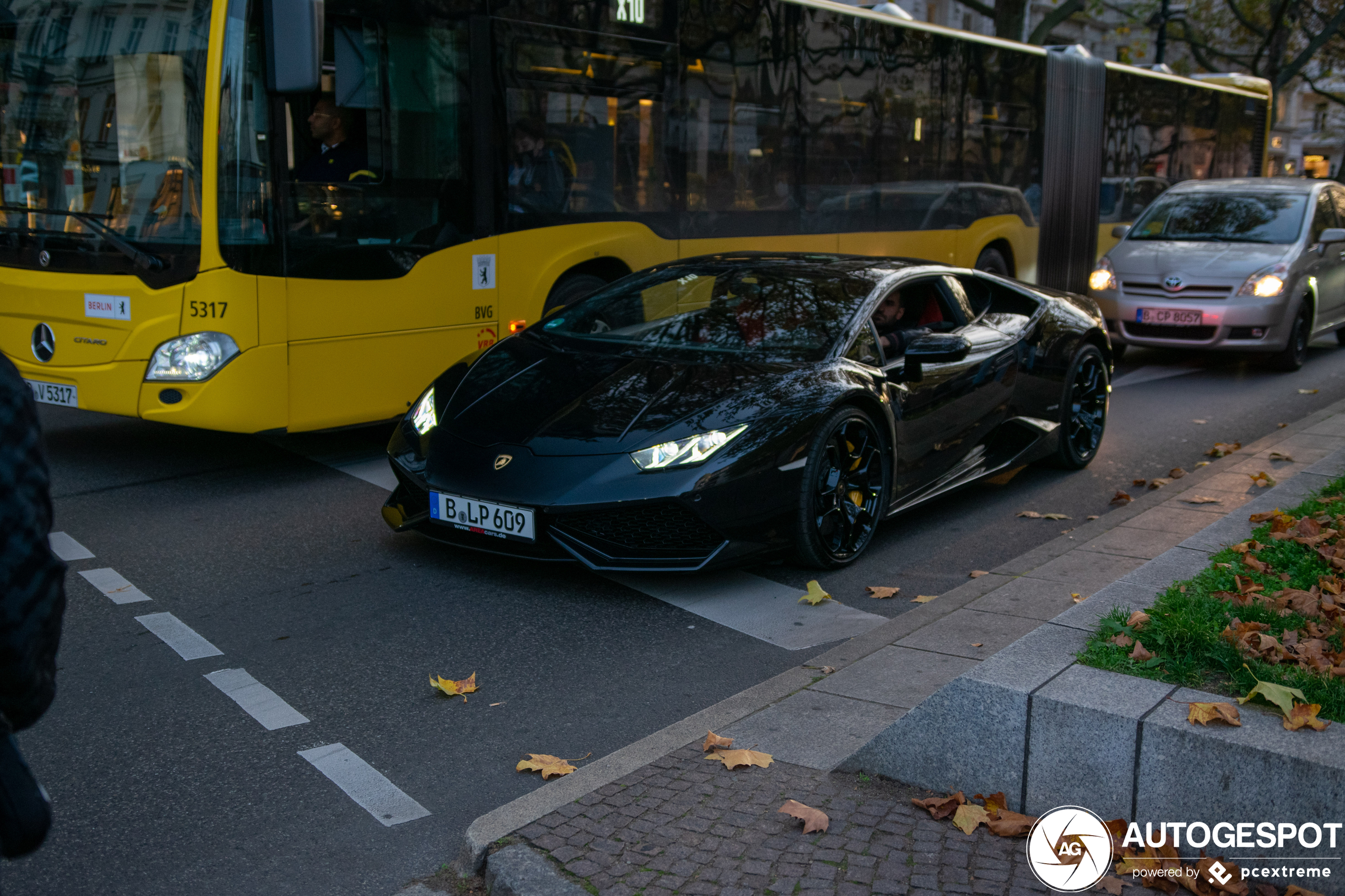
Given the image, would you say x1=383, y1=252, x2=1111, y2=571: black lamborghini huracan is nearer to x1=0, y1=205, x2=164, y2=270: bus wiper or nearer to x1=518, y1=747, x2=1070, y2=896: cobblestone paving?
x1=518, y1=747, x2=1070, y2=896: cobblestone paving

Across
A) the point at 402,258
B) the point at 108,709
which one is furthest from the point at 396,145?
the point at 108,709

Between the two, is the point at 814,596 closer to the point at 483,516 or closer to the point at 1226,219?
the point at 483,516

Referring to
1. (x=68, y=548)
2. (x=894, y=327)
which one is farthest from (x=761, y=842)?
(x=68, y=548)

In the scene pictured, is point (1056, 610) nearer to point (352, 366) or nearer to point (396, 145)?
point (352, 366)

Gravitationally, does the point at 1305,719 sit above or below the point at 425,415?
below

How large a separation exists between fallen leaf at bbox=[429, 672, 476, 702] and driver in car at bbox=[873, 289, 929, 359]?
2.71 metres

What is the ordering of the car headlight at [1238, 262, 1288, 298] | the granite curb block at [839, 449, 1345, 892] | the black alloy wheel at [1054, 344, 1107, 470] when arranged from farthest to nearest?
the car headlight at [1238, 262, 1288, 298], the black alloy wheel at [1054, 344, 1107, 470], the granite curb block at [839, 449, 1345, 892]

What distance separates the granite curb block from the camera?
2.83 m

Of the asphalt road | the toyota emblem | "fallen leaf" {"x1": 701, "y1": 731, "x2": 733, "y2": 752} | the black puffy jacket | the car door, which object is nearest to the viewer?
the black puffy jacket

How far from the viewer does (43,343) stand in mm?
7188

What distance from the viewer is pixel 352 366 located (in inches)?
288

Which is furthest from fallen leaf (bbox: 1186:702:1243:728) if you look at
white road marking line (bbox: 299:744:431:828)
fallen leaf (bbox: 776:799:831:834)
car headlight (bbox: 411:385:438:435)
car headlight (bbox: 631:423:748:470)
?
car headlight (bbox: 411:385:438:435)

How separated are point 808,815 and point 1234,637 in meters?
1.35

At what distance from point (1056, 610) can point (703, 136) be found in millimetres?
6246
